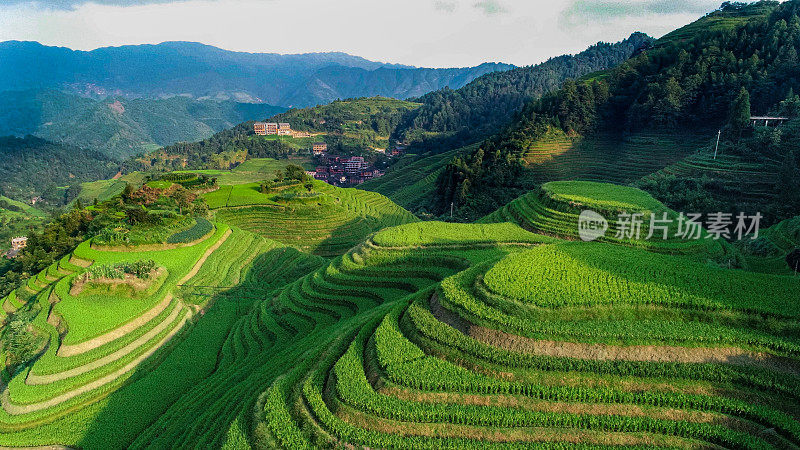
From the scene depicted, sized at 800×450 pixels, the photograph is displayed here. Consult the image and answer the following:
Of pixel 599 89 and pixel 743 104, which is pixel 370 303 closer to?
pixel 743 104

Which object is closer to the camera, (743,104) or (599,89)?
(743,104)

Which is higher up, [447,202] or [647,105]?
[647,105]

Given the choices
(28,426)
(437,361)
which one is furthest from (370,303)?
(28,426)

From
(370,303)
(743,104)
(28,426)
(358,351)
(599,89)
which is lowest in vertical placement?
(28,426)

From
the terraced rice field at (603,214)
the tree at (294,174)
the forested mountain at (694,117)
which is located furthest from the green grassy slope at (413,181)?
the terraced rice field at (603,214)

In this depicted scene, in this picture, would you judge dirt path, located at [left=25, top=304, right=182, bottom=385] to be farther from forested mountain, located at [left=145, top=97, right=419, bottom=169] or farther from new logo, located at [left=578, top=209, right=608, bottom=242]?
forested mountain, located at [left=145, top=97, right=419, bottom=169]

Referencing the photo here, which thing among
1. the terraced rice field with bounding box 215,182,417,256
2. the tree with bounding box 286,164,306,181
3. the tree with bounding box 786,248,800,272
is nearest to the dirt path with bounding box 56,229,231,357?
the terraced rice field with bounding box 215,182,417,256
